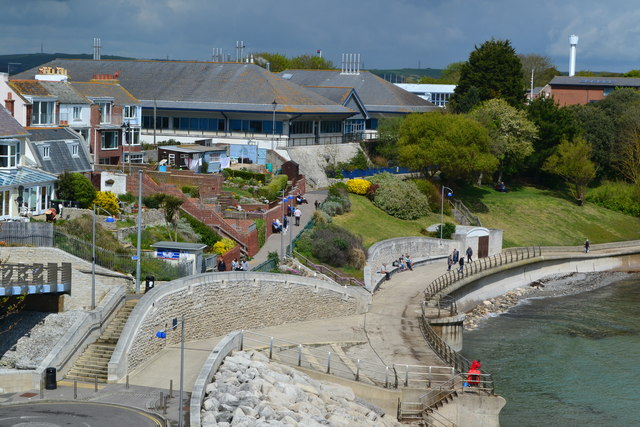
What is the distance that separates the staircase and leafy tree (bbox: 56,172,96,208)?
13553 millimetres

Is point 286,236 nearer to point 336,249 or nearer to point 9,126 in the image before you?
point 336,249

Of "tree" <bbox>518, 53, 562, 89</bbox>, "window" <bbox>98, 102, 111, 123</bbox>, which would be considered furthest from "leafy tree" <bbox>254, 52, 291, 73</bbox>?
"window" <bbox>98, 102, 111, 123</bbox>

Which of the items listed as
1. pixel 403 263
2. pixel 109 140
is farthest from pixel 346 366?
pixel 109 140

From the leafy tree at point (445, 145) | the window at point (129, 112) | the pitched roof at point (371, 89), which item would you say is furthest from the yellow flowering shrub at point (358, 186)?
the pitched roof at point (371, 89)

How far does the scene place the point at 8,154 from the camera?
48.8 meters

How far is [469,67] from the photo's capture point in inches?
3853

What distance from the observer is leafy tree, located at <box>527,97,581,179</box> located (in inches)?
3615

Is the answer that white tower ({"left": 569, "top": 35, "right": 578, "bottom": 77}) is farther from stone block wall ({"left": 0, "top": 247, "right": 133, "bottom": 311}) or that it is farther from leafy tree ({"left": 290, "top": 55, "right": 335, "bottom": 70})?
stone block wall ({"left": 0, "top": 247, "right": 133, "bottom": 311})

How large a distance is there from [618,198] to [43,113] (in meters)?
53.5

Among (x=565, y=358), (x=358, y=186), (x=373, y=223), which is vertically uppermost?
(x=358, y=186)

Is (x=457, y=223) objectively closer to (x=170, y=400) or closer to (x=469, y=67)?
(x=469, y=67)

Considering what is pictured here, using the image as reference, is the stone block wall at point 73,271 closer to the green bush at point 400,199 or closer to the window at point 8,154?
the window at point 8,154

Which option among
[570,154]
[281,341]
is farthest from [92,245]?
[570,154]

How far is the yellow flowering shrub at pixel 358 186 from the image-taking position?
73938 mm
